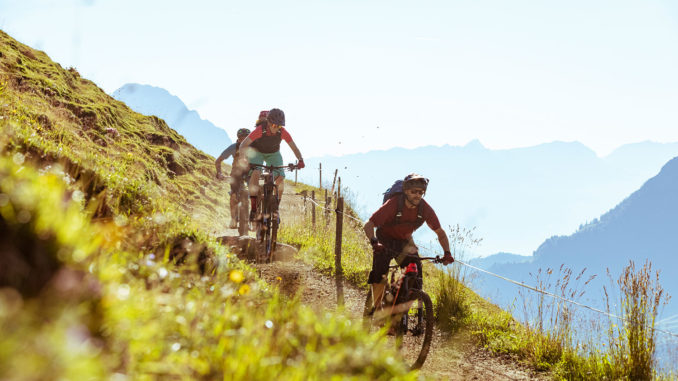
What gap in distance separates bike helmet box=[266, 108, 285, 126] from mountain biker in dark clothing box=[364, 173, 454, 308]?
3.41 metres

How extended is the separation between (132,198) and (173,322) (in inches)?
130

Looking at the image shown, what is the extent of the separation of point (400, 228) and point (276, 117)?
379 cm

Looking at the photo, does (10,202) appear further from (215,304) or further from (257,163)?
(257,163)

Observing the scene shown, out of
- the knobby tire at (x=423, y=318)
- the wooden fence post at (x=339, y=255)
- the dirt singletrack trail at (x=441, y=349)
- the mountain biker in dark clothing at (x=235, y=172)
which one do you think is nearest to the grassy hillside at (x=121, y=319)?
the dirt singletrack trail at (x=441, y=349)

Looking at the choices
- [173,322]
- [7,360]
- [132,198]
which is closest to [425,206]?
[132,198]

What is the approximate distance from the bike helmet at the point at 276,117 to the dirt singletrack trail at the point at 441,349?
9.79 feet

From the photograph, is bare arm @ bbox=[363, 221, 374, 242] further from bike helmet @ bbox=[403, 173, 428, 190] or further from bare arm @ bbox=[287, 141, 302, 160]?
bare arm @ bbox=[287, 141, 302, 160]

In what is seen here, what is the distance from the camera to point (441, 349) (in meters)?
6.66

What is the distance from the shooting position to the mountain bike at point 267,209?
9.04 meters

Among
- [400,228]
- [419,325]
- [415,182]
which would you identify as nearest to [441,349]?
[419,325]

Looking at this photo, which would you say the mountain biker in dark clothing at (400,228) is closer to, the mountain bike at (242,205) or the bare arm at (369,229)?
the bare arm at (369,229)

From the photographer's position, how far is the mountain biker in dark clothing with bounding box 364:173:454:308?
585 cm

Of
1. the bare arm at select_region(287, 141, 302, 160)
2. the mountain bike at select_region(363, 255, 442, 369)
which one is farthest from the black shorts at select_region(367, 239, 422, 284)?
the bare arm at select_region(287, 141, 302, 160)

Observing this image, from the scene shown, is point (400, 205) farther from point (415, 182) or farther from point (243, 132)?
point (243, 132)
